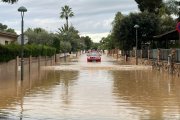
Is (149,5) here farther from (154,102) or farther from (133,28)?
(154,102)

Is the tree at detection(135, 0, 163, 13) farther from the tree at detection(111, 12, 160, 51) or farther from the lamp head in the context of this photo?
the lamp head

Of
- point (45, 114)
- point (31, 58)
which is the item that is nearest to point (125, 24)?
point (31, 58)

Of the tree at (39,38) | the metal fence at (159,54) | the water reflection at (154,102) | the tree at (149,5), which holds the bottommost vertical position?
the water reflection at (154,102)

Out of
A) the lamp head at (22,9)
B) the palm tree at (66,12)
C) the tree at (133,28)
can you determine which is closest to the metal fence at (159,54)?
the tree at (133,28)

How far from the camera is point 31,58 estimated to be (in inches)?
1650

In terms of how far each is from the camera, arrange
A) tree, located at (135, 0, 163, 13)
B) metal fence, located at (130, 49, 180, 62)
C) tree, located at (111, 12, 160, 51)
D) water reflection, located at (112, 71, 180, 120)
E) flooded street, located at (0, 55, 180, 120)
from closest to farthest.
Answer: flooded street, located at (0, 55, 180, 120) < water reflection, located at (112, 71, 180, 120) < metal fence, located at (130, 49, 180, 62) < tree, located at (111, 12, 160, 51) < tree, located at (135, 0, 163, 13)

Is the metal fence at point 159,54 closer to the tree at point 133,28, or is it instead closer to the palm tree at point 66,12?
the tree at point 133,28

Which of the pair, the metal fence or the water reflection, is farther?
the metal fence

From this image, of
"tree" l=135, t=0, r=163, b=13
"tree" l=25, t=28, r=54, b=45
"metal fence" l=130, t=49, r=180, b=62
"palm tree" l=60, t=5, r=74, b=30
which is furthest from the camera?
"palm tree" l=60, t=5, r=74, b=30

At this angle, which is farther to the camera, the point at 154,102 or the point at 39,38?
the point at 39,38

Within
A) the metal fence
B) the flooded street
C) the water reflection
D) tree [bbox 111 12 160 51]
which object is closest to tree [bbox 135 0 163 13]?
tree [bbox 111 12 160 51]

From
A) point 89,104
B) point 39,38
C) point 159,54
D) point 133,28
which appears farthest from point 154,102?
point 39,38

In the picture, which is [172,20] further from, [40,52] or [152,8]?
[40,52]

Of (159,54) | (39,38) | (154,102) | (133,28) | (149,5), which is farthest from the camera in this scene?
(39,38)
